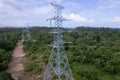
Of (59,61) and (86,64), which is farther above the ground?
(59,61)

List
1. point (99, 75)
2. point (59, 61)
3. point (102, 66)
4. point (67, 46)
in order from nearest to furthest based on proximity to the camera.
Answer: point (59, 61), point (99, 75), point (102, 66), point (67, 46)

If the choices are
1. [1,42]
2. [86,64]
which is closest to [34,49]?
[1,42]

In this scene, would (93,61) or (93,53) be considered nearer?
(93,61)

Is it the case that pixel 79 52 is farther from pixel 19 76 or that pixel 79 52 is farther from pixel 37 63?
pixel 19 76

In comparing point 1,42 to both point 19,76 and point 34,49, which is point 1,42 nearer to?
point 34,49

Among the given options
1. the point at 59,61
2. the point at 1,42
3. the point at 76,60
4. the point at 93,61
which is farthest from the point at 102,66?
the point at 1,42

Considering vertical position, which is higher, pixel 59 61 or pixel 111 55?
pixel 59 61

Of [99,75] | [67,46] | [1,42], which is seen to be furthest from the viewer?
[1,42]

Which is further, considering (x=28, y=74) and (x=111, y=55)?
(x=111, y=55)

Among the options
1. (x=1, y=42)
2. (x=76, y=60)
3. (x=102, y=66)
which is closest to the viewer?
(x=102, y=66)
